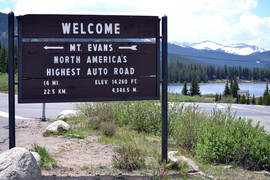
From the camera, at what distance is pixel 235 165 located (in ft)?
22.5

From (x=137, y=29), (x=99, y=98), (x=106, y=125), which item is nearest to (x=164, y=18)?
(x=137, y=29)

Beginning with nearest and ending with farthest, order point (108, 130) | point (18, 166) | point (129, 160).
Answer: point (18, 166), point (129, 160), point (108, 130)

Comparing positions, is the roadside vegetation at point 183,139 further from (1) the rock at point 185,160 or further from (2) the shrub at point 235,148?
(1) the rock at point 185,160

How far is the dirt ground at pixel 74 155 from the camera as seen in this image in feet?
18.8

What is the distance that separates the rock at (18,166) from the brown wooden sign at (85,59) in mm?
1258

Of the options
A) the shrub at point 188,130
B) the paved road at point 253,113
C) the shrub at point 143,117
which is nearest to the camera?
the shrub at point 188,130

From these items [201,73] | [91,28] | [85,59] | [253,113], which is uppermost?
[201,73]

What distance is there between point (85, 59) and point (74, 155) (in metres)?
2.16

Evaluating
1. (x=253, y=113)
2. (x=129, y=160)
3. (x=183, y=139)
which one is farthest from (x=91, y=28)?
(x=253, y=113)

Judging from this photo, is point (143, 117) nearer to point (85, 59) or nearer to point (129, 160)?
point (129, 160)

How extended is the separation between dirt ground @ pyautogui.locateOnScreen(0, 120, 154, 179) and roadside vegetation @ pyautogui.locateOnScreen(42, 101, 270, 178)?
Answer: 299 millimetres

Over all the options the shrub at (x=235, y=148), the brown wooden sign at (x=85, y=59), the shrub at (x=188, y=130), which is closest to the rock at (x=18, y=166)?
the brown wooden sign at (x=85, y=59)

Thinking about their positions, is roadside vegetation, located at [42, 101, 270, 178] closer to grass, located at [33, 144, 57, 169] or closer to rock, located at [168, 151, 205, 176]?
rock, located at [168, 151, 205, 176]

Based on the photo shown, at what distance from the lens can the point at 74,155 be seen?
23.0ft
